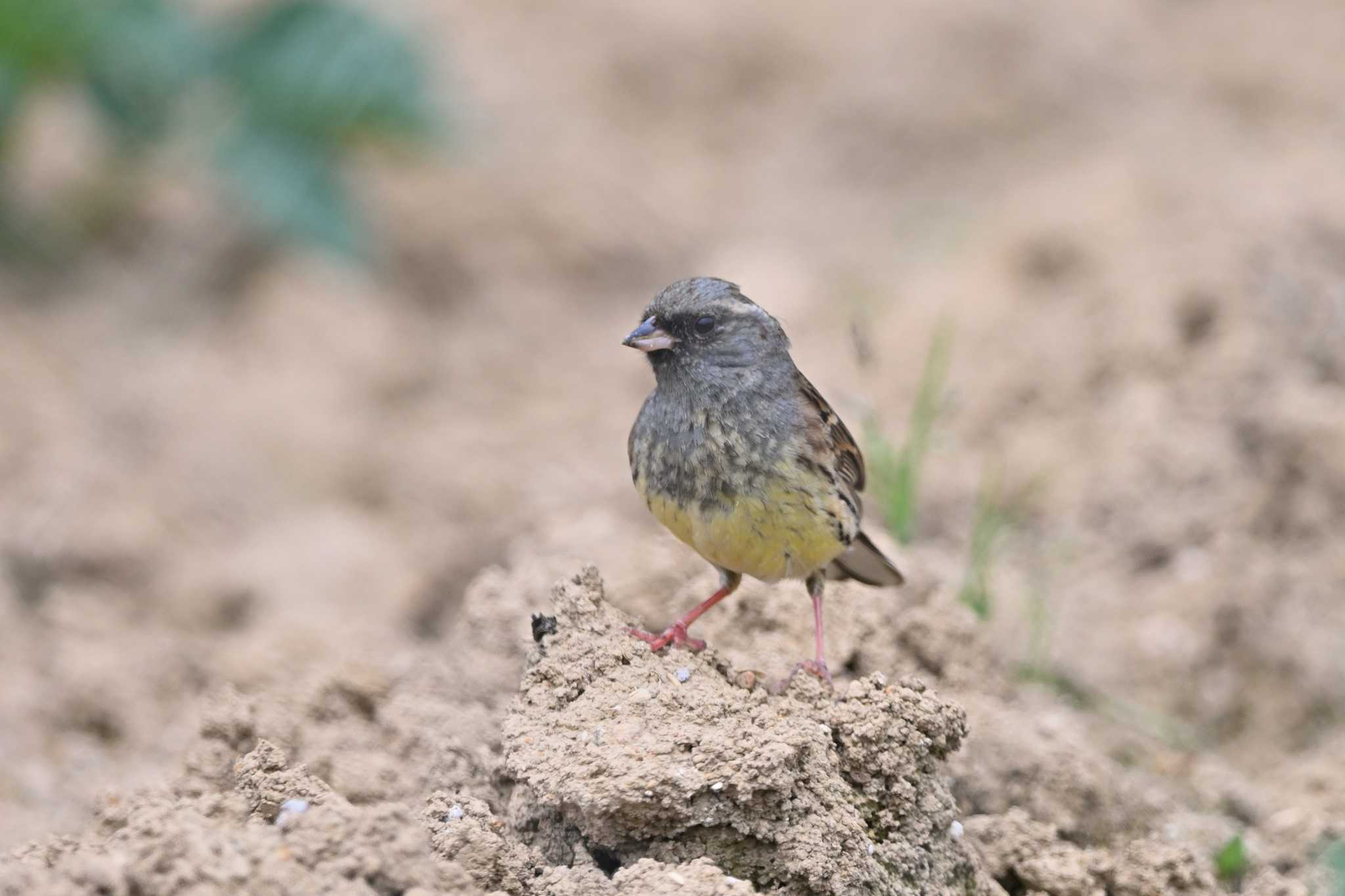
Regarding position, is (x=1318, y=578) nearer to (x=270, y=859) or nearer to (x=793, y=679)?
(x=793, y=679)

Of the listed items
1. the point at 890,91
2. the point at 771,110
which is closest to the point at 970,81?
the point at 890,91

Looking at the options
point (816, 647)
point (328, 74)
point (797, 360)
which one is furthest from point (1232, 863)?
point (328, 74)

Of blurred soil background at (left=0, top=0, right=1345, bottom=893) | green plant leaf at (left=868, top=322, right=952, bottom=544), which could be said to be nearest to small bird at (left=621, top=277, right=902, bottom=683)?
blurred soil background at (left=0, top=0, right=1345, bottom=893)

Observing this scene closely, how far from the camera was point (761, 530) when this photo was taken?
13.9 feet

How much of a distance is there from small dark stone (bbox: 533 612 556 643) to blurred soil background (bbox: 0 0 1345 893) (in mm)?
372

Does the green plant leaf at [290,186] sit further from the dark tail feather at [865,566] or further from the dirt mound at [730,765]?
the dirt mound at [730,765]

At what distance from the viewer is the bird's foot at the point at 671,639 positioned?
4145 millimetres

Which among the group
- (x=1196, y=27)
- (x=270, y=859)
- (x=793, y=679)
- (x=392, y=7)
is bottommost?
(x=270, y=859)

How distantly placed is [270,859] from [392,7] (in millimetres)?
9011

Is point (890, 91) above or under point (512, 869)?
above

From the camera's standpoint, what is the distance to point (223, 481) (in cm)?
854

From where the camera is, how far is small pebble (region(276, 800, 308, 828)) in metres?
3.31

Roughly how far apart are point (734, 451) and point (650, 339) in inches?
15.4

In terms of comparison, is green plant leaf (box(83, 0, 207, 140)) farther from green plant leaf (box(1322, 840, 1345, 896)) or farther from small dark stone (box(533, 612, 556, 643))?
green plant leaf (box(1322, 840, 1345, 896))
